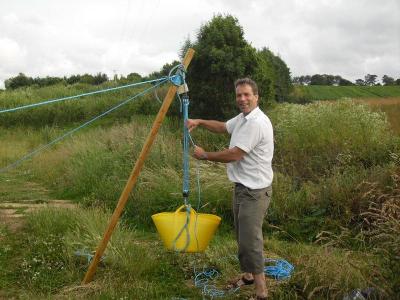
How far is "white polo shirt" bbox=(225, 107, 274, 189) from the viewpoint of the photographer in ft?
11.4

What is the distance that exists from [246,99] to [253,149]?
0.40 m

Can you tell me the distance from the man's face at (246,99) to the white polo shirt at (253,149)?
0.05 metres

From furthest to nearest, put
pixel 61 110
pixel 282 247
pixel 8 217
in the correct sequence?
pixel 61 110 < pixel 8 217 < pixel 282 247

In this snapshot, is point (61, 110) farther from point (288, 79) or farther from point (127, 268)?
point (288, 79)

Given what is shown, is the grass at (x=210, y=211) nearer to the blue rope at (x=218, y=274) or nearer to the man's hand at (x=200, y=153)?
the blue rope at (x=218, y=274)

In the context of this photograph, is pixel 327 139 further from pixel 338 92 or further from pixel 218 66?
pixel 338 92

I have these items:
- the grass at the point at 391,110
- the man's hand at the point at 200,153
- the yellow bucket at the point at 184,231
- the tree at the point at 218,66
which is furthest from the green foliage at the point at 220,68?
the man's hand at the point at 200,153

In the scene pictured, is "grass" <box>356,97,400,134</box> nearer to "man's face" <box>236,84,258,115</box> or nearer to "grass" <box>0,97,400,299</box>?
"grass" <box>0,97,400,299</box>

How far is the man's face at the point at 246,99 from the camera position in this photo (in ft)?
11.9

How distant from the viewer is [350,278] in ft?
11.3

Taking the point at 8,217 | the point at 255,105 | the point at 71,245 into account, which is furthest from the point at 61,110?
the point at 255,105

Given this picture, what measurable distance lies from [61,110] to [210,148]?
13.9 m

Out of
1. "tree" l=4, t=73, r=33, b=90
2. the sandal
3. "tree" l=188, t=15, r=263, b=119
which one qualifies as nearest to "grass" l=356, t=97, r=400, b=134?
"tree" l=188, t=15, r=263, b=119

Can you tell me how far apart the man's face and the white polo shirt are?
0.05 metres
